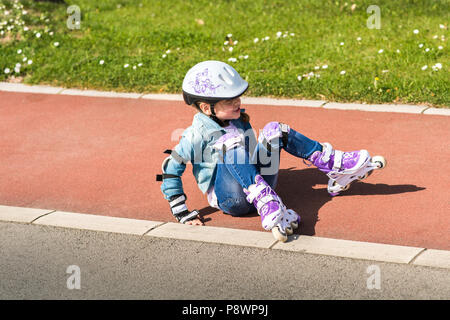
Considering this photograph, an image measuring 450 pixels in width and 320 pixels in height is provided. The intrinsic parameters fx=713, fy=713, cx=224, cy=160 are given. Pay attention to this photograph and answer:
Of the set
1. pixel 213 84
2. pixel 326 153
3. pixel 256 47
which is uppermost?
pixel 256 47

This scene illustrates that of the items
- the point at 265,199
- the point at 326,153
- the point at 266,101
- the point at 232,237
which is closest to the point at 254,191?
the point at 265,199

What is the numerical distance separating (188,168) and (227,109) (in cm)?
162

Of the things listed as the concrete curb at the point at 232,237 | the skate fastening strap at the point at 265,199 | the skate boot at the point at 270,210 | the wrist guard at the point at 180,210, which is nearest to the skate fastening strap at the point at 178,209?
the wrist guard at the point at 180,210

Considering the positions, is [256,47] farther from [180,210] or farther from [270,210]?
[270,210]

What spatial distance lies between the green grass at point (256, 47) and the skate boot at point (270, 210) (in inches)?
125

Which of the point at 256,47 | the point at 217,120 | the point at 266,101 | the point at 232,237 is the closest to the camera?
the point at 232,237

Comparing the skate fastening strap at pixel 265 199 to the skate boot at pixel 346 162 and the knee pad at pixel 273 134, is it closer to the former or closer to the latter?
the knee pad at pixel 273 134

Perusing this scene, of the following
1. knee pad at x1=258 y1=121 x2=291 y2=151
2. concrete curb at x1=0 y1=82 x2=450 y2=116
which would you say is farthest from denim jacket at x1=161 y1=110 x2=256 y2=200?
concrete curb at x1=0 y1=82 x2=450 y2=116

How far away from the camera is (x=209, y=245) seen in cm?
500

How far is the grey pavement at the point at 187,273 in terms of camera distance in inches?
A: 169

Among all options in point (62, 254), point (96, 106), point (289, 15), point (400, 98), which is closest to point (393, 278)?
point (62, 254)

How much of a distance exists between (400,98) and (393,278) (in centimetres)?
371

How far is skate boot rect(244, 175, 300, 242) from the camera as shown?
479 centimetres

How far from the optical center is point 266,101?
8.07 metres
